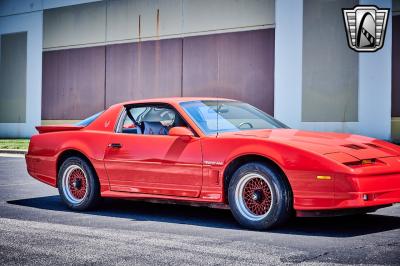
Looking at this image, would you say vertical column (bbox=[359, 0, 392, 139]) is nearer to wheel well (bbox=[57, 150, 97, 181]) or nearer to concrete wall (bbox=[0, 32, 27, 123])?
wheel well (bbox=[57, 150, 97, 181])

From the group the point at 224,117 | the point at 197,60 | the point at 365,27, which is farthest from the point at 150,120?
the point at 197,60

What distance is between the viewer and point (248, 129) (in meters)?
6.82

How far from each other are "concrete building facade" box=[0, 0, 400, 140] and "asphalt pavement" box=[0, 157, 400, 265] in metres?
14.1

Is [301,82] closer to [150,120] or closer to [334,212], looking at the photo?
[150,120]

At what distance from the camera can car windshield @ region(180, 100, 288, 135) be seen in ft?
22.2

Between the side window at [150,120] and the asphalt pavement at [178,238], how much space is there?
0.98m

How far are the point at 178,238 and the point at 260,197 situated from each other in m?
0.91

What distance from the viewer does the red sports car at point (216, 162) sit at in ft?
18.9

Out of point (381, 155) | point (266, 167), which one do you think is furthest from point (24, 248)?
point (381, 155)

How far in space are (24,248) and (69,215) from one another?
2.04m

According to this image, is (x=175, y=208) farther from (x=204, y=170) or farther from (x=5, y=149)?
(x=5, y=149)

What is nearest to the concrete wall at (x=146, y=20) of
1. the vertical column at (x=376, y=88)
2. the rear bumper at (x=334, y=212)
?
the vertical column at (x=376, y=88)

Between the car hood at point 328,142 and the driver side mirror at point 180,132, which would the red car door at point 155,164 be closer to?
the driver side mirror at point 180,132

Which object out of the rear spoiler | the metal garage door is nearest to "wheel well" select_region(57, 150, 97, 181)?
the rear spoiler
